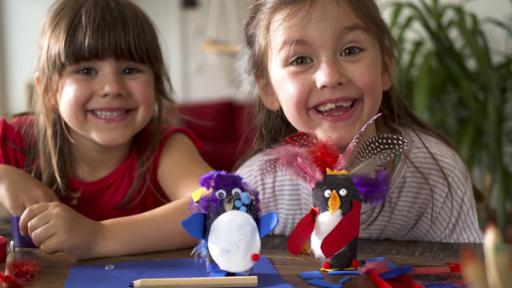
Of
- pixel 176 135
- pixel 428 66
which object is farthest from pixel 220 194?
pixel 428 66

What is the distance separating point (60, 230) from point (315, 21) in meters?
0.51

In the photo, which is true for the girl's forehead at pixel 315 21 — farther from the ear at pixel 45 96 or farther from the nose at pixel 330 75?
the ear at pixel 45 96

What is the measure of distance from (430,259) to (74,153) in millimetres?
804

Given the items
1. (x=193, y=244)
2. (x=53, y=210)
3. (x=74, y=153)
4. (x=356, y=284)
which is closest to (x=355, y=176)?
(x=356, y=284)

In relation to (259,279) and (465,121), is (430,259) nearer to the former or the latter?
(259,279)

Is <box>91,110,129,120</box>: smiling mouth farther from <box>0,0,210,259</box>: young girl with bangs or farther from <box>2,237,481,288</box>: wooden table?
<box>2,237,481,288</box>: wooden table

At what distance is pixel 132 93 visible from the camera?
3.99 feet

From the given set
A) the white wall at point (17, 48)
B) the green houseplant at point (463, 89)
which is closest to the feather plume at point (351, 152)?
the green houseplant at point (463, 89)

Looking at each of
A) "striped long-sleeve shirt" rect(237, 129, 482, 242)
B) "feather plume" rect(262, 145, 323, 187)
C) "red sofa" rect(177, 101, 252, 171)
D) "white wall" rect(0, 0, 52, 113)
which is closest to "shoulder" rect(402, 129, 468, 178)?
"striped long-sleeve shirt" rect(237, 129, 482, 242)

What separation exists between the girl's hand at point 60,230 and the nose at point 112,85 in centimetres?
31

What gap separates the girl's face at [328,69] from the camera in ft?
3.34

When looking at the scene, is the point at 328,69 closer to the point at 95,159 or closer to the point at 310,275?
the point at 310,275

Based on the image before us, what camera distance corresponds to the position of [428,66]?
10.2 ft

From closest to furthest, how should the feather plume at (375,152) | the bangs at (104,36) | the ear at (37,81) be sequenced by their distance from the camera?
the feather plume at (375,152) → the bangs at (104,36) → the ear at (37,81)
